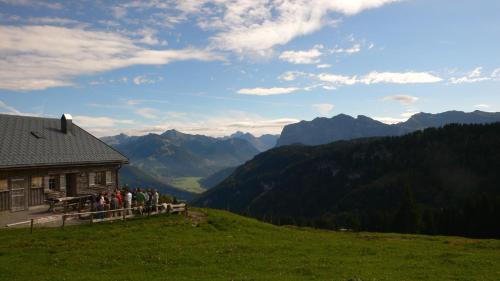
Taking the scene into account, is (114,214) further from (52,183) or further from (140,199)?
(52,183)

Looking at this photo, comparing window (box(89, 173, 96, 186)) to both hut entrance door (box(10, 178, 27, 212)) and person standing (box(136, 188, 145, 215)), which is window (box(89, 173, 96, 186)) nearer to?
hut entrance door (box(10, 178, 27, 212))

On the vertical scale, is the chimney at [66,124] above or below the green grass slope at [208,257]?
above

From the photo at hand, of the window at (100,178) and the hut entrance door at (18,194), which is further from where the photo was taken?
the window at (100,178)

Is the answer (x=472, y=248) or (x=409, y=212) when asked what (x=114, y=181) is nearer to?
(x=472, y=248)

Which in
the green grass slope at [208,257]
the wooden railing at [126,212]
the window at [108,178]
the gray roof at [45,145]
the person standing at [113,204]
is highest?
the gray roof at [45,145]

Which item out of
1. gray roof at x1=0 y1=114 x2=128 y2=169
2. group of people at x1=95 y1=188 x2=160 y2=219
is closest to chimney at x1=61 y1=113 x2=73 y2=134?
gray roof at x1=0 y1=114 x2=128 y2=169

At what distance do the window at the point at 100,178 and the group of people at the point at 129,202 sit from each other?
1108 cm

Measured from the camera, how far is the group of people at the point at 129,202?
3859 cm

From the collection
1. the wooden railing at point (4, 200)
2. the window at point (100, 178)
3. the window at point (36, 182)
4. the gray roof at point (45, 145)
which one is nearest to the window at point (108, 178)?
the window at point (100, 178)

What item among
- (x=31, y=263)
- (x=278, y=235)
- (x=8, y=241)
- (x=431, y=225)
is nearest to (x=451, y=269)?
(x=278, y=235)

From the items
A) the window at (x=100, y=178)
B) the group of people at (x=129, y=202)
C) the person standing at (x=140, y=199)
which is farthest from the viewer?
the window at (x=100, y=178)

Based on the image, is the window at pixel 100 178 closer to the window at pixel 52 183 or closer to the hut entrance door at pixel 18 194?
the window at pixel 52 183

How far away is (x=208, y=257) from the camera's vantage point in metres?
25.5

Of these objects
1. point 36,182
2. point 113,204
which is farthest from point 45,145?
point 113,204
